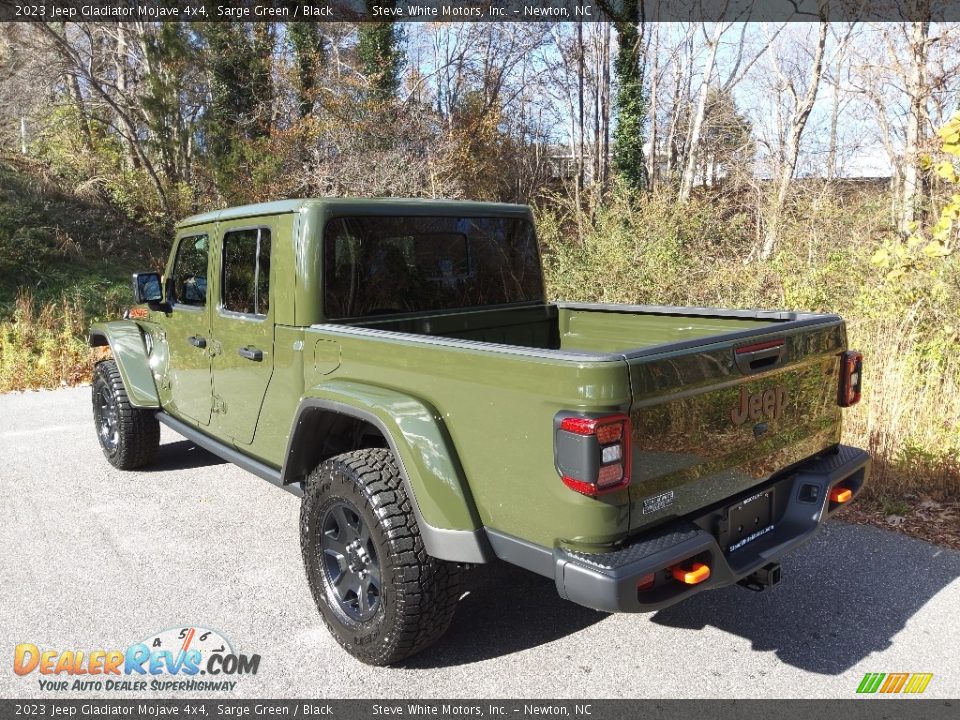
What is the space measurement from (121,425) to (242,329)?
2.02 meters

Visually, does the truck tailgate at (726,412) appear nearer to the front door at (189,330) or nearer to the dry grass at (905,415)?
the dry grass at (905,415)

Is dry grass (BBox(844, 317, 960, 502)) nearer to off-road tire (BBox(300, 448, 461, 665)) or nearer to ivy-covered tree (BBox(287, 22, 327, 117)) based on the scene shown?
off-road tire (BBox(300, 448, 461, 665))

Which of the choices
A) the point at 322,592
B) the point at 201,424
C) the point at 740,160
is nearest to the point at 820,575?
the point at 322,592

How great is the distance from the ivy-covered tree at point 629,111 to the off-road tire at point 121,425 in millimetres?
15857

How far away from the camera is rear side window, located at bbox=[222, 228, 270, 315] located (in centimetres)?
371

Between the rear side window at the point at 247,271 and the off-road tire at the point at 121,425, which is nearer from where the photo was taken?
the rear side window at the point at 247,271

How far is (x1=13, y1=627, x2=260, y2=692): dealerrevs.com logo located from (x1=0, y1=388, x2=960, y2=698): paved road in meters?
0.06

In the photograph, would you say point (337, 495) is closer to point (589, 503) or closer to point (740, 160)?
point (589, 503)

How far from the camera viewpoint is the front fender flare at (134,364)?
16.1 feet

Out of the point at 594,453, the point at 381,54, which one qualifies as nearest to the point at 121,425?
the point at 594,453

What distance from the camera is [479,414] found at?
253 cm

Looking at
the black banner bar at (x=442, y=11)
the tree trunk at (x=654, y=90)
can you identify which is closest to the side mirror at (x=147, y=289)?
the black banner bar at (x=442, y=11)

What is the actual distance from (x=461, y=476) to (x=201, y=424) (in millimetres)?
2426

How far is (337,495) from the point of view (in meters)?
2.97
